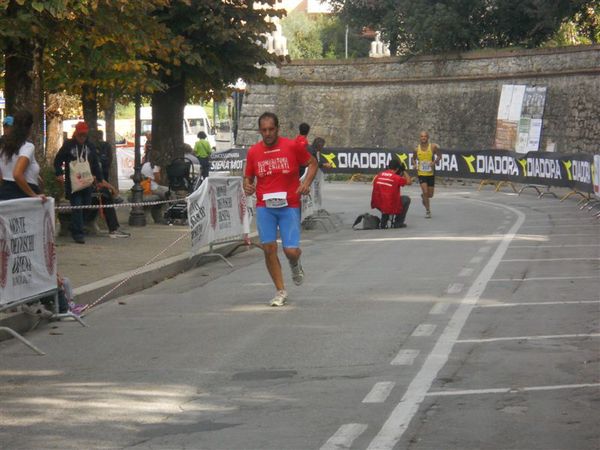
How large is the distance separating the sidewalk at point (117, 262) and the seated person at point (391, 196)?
3390 mm

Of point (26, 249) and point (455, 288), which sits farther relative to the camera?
point (455, 288)

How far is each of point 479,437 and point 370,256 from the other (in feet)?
36.7

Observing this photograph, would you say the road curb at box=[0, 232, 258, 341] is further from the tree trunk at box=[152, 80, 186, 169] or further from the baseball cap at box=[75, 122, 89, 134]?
the tree trunk at box=[152, 80, 186, 169]

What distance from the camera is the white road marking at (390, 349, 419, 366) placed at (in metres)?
9.24

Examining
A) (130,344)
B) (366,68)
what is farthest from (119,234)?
(366,68)

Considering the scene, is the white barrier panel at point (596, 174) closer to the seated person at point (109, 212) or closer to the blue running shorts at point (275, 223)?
the seated person at point (109, 212)

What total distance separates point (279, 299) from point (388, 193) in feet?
35.9

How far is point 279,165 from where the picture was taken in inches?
495

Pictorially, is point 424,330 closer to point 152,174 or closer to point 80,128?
point 80,128

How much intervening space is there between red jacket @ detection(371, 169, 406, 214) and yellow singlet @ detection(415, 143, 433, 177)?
3.54m

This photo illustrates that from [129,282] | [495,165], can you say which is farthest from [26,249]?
[495,165]

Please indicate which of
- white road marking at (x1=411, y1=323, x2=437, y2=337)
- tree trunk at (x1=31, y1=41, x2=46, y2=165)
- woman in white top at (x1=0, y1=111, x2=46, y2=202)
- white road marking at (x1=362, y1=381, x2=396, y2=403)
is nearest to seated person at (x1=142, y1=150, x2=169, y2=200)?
tree trunk at (x1=31, y1=41, x2=46, y2=165)

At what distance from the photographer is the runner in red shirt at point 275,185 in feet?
41.3

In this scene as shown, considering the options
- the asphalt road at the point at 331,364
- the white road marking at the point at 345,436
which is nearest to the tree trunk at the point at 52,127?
the asphalt road at the point at 331,364
